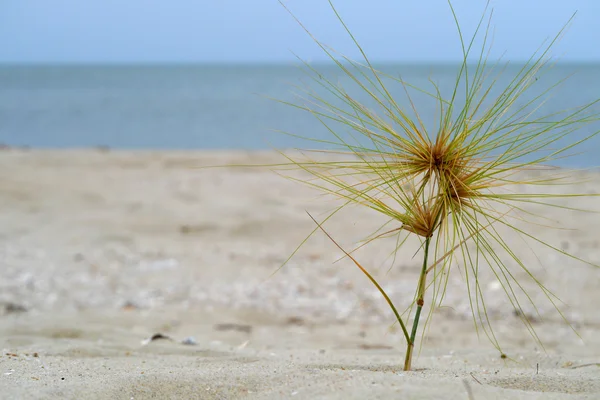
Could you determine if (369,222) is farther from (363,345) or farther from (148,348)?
(148,348)

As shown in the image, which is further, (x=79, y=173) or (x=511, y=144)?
(x=79, y=173)

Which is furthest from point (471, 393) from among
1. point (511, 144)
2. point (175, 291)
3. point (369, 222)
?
point (369, 222)

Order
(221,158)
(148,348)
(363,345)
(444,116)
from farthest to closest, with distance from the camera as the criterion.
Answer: (221,158), (363,345), (148,348), (444,116)

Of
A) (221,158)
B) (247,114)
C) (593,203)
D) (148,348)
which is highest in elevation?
(247,114)

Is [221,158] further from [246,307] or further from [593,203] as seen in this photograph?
[246,307]

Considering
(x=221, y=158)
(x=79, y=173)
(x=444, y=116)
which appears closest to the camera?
(x=444, y=116)

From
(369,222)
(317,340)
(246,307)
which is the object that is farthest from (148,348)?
(369,222)

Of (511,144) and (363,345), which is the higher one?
(511,144)
